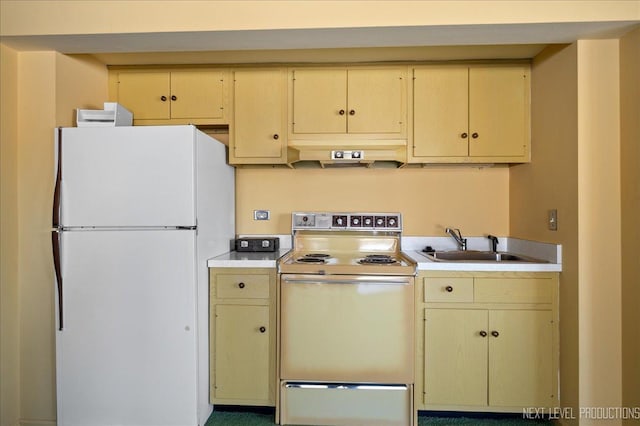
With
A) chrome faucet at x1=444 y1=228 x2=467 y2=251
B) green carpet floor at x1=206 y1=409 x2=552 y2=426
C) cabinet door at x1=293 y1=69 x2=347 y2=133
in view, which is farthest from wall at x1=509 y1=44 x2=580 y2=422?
cabinet door at x1=293 y1=69 x2=347 y2=133

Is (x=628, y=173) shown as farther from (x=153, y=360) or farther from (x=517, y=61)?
(x=153, y=360)

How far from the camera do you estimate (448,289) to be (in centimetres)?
205

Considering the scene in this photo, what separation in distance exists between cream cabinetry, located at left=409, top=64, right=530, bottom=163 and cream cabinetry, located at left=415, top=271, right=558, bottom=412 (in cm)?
87

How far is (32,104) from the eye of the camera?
201 centimetres

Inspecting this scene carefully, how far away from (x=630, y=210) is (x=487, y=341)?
1029 mm

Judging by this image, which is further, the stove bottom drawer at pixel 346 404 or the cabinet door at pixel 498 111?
the cabinet door at pixel 498 111

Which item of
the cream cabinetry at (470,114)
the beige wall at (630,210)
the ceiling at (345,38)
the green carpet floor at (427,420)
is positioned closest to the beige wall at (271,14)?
the ceiling at (345,38)

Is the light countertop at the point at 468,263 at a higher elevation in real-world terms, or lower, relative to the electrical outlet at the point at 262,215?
lower

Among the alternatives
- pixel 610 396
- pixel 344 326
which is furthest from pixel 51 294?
pixel 610 396

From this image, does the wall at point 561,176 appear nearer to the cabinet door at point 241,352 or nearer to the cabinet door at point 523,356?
the cabinet door at point 523,356

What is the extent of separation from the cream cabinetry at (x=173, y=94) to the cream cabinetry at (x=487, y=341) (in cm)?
187

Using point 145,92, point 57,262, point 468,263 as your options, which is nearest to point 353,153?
point 468,263

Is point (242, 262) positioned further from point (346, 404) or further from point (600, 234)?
point (600, 234)

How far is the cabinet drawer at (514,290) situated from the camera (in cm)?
202
